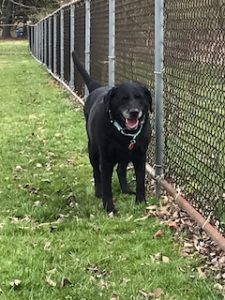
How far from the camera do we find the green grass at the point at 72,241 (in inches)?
164

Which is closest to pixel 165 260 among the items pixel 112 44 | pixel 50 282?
pixel 50 282

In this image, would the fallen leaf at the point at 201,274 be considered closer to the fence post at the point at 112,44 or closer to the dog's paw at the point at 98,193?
the dog's paw at the point at 98,193

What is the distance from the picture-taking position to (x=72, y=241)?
5.11 m

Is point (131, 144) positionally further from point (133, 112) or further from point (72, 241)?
point (72, 241)

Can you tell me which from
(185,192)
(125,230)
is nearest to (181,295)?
(125,230)

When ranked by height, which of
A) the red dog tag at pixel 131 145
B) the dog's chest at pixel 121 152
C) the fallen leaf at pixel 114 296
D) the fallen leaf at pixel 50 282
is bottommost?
the fallen leaf at pixel 114 296

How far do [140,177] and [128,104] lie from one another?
80 cm

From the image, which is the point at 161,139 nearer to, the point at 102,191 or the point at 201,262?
the point at 102,191

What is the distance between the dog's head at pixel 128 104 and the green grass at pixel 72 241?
830mm

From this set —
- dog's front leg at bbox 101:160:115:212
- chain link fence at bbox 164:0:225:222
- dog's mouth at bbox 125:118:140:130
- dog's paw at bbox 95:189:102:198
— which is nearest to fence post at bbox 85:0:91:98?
dog's paw at bbox 95:189:102:198

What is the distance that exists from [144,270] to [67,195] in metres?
2.18

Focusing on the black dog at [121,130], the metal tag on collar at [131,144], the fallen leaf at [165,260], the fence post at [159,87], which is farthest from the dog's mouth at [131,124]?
the fallen leaf at [165,260]

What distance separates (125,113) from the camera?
18.2 feet

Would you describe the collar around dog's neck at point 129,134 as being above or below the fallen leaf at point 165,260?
above
